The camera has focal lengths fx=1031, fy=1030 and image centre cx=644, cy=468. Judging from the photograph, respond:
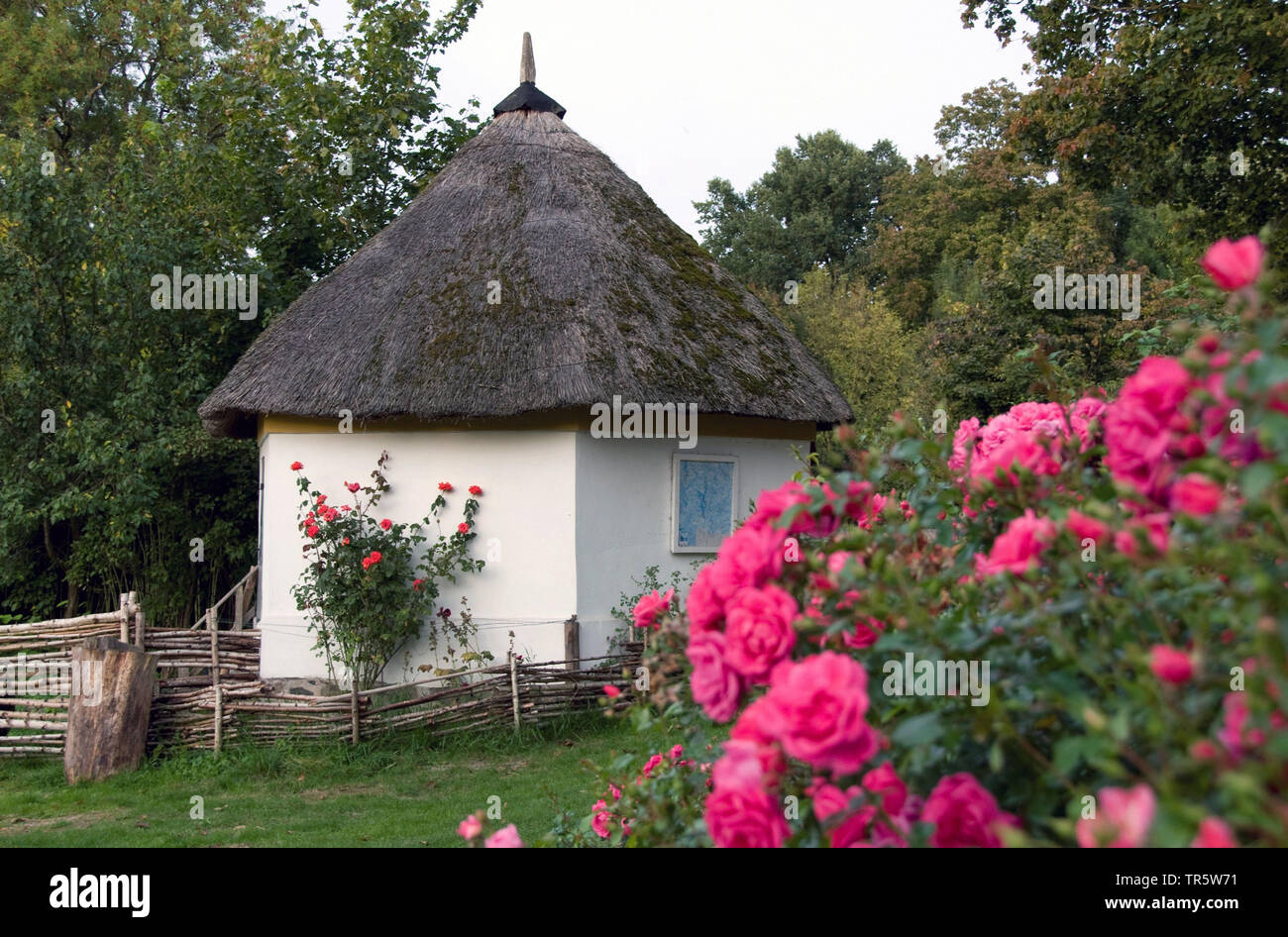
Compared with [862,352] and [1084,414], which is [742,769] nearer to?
[1084,414]

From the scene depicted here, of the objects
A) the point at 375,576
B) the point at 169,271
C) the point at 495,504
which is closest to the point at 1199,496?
the point at 375,576

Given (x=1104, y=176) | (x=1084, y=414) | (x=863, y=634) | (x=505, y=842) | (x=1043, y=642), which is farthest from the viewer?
(x=1104, y=176)

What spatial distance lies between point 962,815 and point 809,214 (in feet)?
108

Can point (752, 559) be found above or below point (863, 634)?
above

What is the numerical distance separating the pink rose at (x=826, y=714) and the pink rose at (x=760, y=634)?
0.15 metres

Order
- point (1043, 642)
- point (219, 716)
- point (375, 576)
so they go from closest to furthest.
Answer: point (1043, 642) → point (219, 716) → point (375, 576)

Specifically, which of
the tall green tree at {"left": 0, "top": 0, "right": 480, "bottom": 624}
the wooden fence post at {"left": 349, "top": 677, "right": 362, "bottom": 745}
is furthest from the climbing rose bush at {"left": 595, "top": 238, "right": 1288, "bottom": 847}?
the tall green tree at {"left": 0, "top": 0, "right": 480, "bottom": 624}

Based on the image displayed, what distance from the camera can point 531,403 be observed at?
28.7ft

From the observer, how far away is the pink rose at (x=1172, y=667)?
3.34 feet

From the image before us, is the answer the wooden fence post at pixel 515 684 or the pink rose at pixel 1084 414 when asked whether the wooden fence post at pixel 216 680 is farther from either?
the pink rose at pixel 1084 414

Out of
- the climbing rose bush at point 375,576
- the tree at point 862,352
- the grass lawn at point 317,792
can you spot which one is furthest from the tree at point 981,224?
the grass lawn at point 317,792

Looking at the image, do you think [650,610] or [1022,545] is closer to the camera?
[1022,545]

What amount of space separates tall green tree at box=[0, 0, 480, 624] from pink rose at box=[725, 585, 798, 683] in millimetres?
11230
